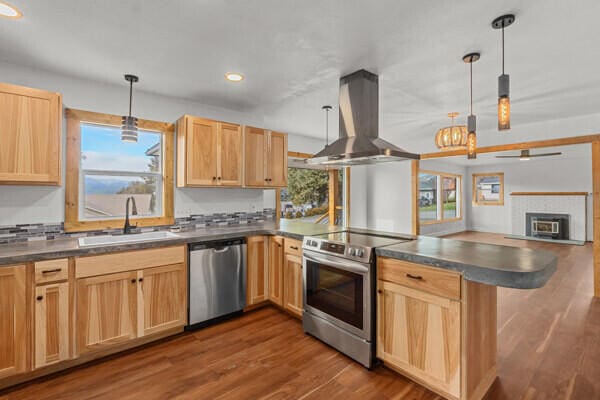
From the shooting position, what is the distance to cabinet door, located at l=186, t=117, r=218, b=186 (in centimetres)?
310

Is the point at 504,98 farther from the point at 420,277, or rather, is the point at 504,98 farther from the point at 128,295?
the point at 128,295

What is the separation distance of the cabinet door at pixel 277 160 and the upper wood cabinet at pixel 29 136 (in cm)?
213

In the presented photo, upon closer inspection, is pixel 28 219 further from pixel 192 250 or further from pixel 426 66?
pixel 426 66

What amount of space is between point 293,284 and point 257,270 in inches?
19.4

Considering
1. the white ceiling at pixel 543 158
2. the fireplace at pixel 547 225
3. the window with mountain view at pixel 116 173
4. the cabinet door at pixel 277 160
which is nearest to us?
the window with mountain view at pixel 116 173

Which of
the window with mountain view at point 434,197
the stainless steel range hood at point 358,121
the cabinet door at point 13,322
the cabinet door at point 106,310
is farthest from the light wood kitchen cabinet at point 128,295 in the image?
the window with mountain view at point 434,197

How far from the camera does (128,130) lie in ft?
9.09

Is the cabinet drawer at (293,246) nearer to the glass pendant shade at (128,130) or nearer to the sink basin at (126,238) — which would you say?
the sink basin at (126,238)

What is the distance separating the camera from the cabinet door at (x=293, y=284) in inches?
114

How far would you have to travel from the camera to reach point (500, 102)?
1.80 metres

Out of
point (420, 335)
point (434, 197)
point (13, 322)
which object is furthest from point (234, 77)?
point (434, 197)

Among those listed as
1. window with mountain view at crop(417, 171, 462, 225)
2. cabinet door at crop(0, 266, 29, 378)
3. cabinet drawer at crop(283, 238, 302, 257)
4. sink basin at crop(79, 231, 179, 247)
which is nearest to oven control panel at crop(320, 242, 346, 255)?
cabinet drawer at crop(283, 238, 302, 257)

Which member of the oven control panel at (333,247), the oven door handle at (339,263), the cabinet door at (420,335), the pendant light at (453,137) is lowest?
the cabinet door at (420,335)

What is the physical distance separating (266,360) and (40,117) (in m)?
2.70
